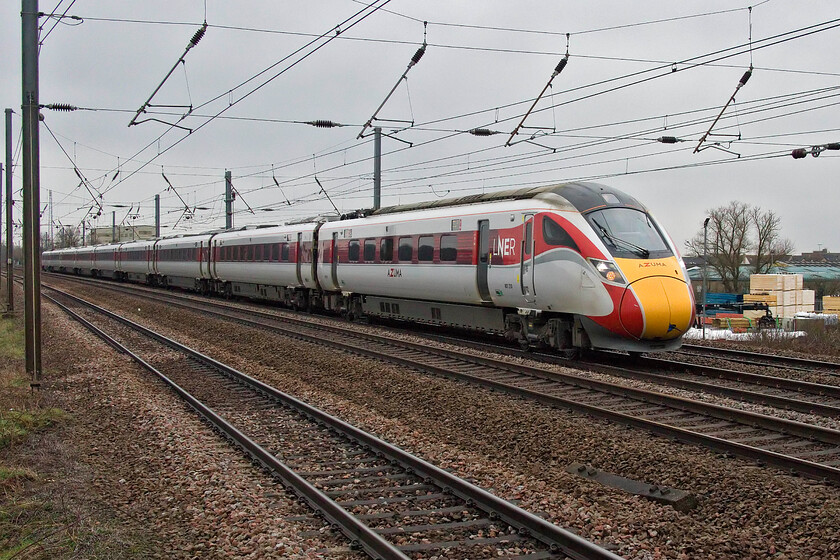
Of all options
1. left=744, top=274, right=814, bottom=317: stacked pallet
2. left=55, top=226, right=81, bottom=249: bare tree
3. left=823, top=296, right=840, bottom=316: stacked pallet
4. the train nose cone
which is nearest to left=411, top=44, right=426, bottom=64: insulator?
the train nose cone

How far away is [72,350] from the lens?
641 inches

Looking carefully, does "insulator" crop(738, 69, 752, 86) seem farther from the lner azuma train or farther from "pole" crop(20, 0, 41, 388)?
"pole" crop(20, 0, 41, 388)

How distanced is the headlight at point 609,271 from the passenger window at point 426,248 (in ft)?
17.1

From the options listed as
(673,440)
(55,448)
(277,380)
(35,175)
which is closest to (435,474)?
(673,440)

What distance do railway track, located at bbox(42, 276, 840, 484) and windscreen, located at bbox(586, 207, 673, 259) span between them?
2530 mm

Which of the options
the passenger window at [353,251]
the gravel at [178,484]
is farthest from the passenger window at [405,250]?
the gravel at [178,484]

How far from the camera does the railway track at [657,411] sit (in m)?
7.04

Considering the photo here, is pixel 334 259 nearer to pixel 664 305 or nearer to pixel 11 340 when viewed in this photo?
pixel 11 340

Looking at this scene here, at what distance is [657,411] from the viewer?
29.7ft

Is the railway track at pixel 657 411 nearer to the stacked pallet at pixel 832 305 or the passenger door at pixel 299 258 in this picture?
the passenger door at pixel 299 258

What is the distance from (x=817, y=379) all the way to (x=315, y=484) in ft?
27.5

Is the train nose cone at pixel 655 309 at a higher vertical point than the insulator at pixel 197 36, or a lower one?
lower

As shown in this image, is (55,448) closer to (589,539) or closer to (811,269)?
(589,539)

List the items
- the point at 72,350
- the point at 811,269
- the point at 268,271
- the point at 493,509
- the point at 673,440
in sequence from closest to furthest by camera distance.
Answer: the point at 493,509
the point at 673,440
the point at 72,350
the point at 268,271
the point at 811,269
